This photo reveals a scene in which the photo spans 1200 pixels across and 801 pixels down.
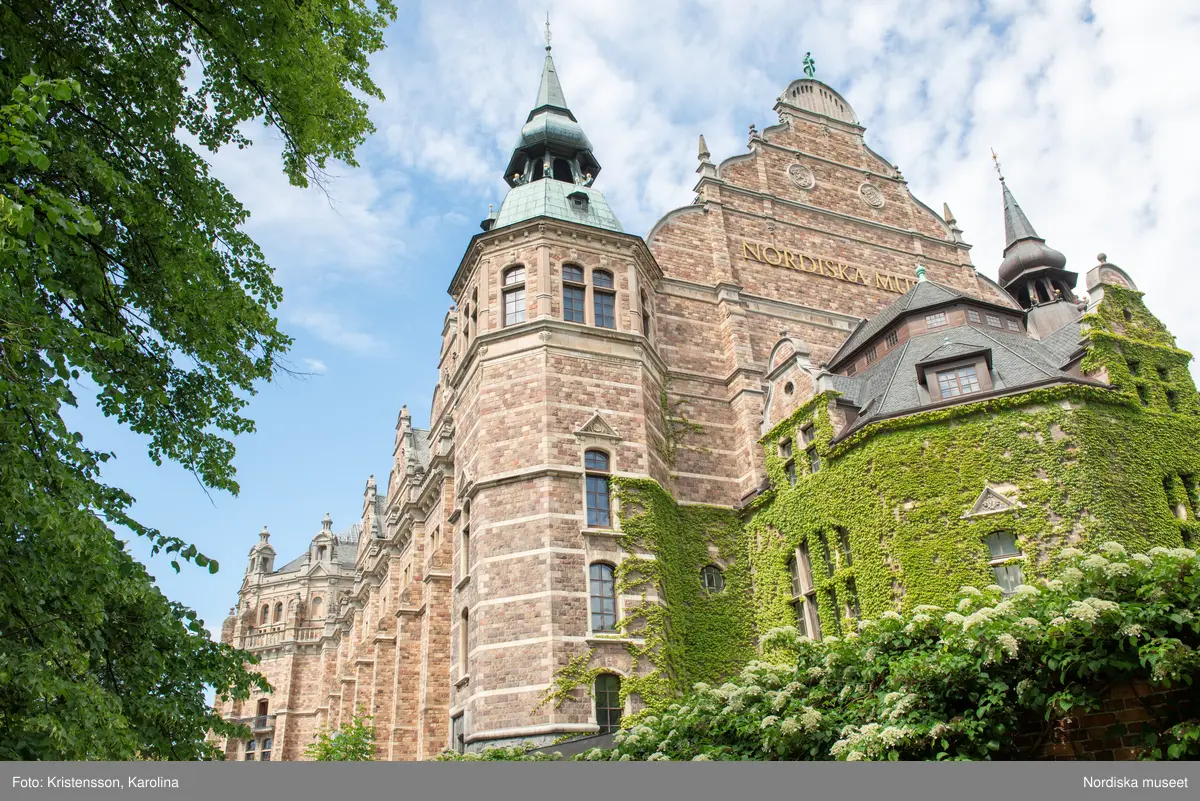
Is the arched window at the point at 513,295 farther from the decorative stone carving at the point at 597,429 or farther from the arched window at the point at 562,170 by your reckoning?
the arched window at the point at 562,170

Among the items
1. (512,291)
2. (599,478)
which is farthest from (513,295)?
(599,478)

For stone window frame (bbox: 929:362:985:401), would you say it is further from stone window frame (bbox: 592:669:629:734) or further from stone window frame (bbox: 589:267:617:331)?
stone window frame (bbox: 592:669:629:734)

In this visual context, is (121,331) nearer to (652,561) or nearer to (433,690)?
(652,561)

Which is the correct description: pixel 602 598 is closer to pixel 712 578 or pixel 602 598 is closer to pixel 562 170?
pixel 712 578

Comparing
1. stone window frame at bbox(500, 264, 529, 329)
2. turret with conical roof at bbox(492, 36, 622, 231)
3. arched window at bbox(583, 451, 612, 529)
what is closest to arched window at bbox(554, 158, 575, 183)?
turret with conical roof at bbox(492, 36, 622, 231)

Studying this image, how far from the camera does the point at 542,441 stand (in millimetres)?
23031

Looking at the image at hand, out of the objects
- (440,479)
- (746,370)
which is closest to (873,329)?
(746,370)

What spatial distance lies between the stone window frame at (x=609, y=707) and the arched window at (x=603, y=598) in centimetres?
106

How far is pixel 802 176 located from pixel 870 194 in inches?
117

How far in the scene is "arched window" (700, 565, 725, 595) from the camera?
24.6 m

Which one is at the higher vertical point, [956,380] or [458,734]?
[956,380]

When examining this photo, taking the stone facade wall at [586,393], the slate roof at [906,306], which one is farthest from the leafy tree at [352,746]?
the slate roof at [906,306]

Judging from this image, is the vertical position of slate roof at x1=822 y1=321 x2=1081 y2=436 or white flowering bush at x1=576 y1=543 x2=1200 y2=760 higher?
slate roof at x1=822 y1=321 x2=1081 y2=436

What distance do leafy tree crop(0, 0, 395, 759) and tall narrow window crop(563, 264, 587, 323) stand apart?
528 inches
